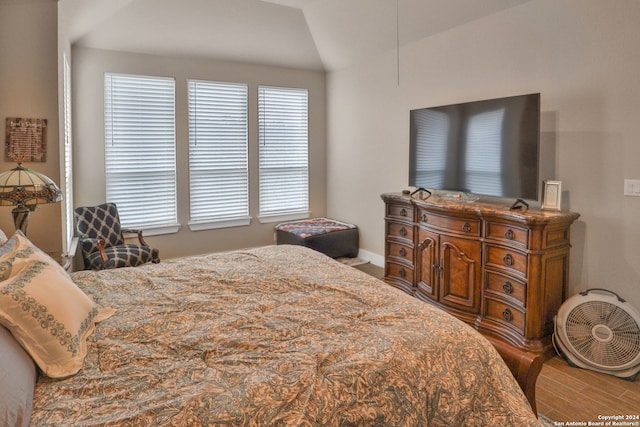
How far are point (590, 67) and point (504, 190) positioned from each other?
104 cm

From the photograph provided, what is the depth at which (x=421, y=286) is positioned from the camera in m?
4.03

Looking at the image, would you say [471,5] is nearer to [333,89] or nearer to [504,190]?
[504,190]

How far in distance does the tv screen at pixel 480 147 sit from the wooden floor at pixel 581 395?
122 cm

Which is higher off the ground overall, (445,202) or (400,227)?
(445,202)

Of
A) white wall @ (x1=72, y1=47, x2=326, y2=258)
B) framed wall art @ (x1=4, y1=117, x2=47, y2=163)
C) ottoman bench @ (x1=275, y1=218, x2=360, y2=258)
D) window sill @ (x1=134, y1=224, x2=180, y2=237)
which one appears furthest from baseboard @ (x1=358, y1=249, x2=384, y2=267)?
framed wall art @ (x1=4, y1=117, x2=47, y2=163)

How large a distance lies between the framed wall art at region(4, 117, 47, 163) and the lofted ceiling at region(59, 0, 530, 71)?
1.10 m

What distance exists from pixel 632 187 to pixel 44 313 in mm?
3426

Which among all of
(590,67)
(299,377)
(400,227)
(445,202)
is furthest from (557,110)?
(299,377)

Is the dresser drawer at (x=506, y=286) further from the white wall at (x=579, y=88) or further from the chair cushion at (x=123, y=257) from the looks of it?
the chair cushion at (x=123, y=257)

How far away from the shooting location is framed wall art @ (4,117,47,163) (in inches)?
124

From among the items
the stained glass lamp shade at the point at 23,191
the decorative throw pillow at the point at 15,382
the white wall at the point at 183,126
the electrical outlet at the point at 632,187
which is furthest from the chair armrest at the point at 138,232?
the electrical outlet at the point at 632,187

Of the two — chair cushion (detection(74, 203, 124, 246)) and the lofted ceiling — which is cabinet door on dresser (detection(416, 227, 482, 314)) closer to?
the lofted ceiling

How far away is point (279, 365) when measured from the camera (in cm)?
144

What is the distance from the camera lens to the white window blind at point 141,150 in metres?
4.78
